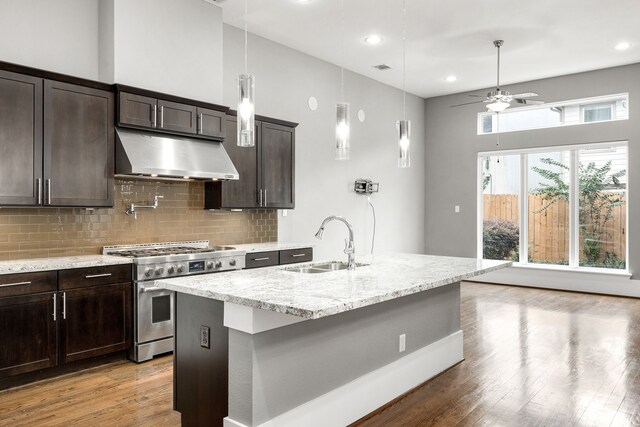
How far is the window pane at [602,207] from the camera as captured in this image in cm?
691

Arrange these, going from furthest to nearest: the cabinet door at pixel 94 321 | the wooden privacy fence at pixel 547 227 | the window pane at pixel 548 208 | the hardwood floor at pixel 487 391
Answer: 1. the window pane at pixel 548 208
2. the wooden privacy fence at pixel 547 227
3. the cabinet door at pixel 94 321
4. the hardwood floor at pixel 487 391

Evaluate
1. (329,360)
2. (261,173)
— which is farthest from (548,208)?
(329,360)

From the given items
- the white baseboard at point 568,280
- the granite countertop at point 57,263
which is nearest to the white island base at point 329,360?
the granite countertop at point 57,263

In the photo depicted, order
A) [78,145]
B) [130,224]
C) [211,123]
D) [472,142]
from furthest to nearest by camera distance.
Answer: [472,142], [211,123], [130,224], [78,145]

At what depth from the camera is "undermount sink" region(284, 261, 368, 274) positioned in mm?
3189

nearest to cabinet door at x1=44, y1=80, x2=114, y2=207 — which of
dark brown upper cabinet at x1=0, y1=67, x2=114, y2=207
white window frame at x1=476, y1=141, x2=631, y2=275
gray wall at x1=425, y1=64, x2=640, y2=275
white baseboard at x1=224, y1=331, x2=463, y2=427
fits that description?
dark brown upper cabinet at x1=0, y1=67, x2=114, y2=207

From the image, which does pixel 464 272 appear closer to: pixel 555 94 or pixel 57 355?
pixel 57 355

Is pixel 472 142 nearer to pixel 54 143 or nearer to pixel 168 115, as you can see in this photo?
pixel 168 115

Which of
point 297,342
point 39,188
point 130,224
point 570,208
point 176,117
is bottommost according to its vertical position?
point 297,342

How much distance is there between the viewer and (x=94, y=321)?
11.7 feet

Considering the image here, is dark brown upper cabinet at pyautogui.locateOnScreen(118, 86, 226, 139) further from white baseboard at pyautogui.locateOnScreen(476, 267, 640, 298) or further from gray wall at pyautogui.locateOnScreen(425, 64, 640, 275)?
white baseboard at pyautogui.locateOnScreen(476, 267, 640, 298)

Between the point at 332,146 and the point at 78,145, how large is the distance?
141 inches

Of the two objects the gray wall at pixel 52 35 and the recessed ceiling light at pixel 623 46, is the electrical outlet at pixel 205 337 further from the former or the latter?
the recessed ceiling light at pixel 623 46

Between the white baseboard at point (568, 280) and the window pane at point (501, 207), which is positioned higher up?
the window pane at point (501, 207)
